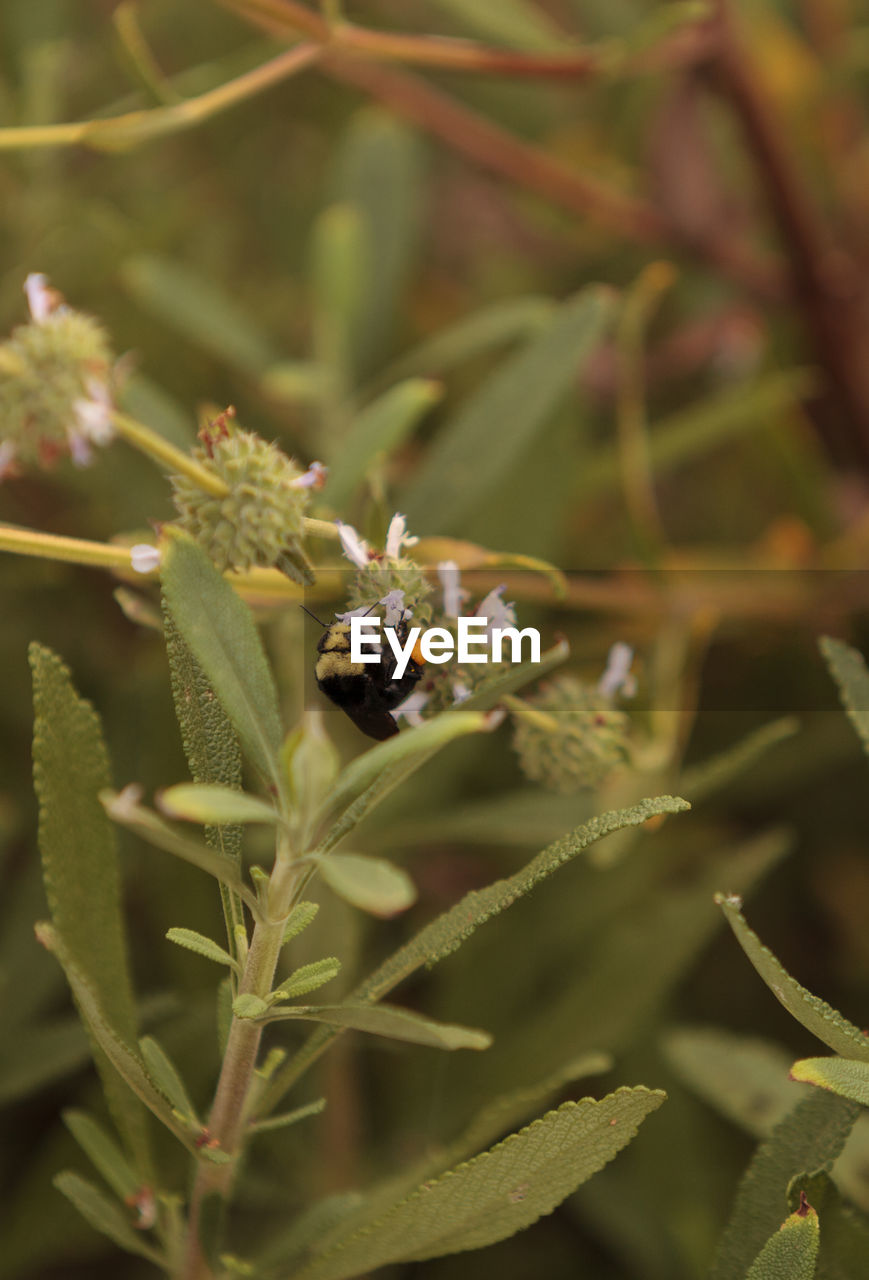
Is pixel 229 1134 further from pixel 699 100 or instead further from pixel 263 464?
pixel 699 100

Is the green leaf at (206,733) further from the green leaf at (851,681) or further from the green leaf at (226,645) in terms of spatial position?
the green leaf at (851,681)

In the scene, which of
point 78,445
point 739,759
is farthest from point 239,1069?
point 78,445

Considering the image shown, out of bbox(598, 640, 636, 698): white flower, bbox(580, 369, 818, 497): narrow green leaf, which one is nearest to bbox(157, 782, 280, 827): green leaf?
bbox(598, 640, 636, 698): white flower

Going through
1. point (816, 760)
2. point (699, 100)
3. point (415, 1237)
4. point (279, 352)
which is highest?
point (699, 100)

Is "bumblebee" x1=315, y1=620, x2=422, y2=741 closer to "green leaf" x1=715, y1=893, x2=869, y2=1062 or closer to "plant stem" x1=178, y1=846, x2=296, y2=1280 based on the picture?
"plant stem" x1=178, y1=846, x2=296, y2=1280

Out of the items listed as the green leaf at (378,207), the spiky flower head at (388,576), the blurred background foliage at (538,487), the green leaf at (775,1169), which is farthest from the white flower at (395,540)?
the green leaf at (378,207)

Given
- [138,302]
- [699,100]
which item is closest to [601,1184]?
[138,302]
